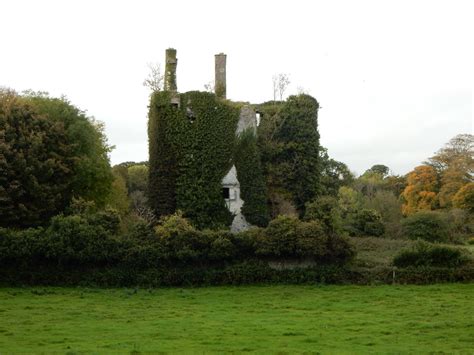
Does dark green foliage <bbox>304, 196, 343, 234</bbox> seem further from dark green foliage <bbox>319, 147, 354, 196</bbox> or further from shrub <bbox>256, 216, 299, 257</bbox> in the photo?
dark green foliage <bbox>319, 147, 354, 196</bbox>

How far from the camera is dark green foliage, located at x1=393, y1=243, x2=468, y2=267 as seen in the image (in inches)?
1419

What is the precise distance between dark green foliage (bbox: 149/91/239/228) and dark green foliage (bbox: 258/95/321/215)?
274cm

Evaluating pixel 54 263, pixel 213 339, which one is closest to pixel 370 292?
pixel 213 339

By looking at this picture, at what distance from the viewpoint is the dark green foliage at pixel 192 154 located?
46406 millimetres

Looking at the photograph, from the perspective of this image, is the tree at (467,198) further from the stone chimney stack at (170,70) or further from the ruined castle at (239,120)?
the stone chimney stack at (170,70)

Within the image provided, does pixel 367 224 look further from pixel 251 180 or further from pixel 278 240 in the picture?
pixel 278 240

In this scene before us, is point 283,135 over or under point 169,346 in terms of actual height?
over

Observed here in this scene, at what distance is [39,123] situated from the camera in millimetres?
44312

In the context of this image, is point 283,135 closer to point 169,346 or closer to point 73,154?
point 73,154

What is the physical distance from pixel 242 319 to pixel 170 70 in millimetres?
26439

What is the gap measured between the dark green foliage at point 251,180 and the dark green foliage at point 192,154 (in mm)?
703

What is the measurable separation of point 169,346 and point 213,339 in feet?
5.45

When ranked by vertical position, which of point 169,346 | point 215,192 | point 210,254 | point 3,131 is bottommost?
Result: point 169,346

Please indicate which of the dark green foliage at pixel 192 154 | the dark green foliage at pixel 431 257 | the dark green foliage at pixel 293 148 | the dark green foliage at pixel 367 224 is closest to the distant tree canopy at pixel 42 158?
the dark green foliage at pixel 192 154
